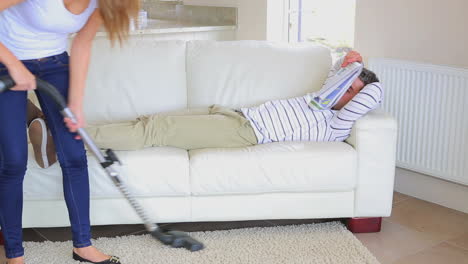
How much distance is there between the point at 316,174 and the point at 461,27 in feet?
3.48

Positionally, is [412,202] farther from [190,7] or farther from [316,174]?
[190,7]

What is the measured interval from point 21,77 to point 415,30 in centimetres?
205

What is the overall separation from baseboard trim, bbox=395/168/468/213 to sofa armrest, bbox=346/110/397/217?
0.55 metres

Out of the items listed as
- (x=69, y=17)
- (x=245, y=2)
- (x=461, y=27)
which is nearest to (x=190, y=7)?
(x=245, y=2)

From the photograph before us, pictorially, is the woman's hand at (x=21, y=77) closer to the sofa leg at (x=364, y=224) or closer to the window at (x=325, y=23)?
the sofa leg at (x=364, y=224)

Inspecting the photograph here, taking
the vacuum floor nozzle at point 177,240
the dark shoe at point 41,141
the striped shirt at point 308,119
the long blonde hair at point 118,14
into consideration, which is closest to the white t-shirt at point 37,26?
the long blonde hair at point 118,14

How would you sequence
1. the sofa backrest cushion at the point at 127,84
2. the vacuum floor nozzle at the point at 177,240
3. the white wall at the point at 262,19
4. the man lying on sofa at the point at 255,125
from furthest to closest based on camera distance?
the white wall at the point at 262,19 < the sofa backrest cushion at the point at 127,84 < the man lying on sofa at the point at 255,125 < the vacuum floor nozzle at the point at 177,240

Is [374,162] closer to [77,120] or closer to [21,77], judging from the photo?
[77,120]

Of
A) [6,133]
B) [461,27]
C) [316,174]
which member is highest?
[461,27]

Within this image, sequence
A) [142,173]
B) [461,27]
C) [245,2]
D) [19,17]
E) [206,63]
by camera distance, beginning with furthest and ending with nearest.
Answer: [245,2]
[206,63]
[461,27]
[142,173]
[19,17]

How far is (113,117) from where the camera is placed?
298cm

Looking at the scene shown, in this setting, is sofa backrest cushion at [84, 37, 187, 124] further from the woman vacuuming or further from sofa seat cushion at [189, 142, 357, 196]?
the woman vacuuming

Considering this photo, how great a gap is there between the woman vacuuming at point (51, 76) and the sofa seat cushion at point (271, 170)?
527mm

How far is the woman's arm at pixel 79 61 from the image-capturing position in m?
2.01
